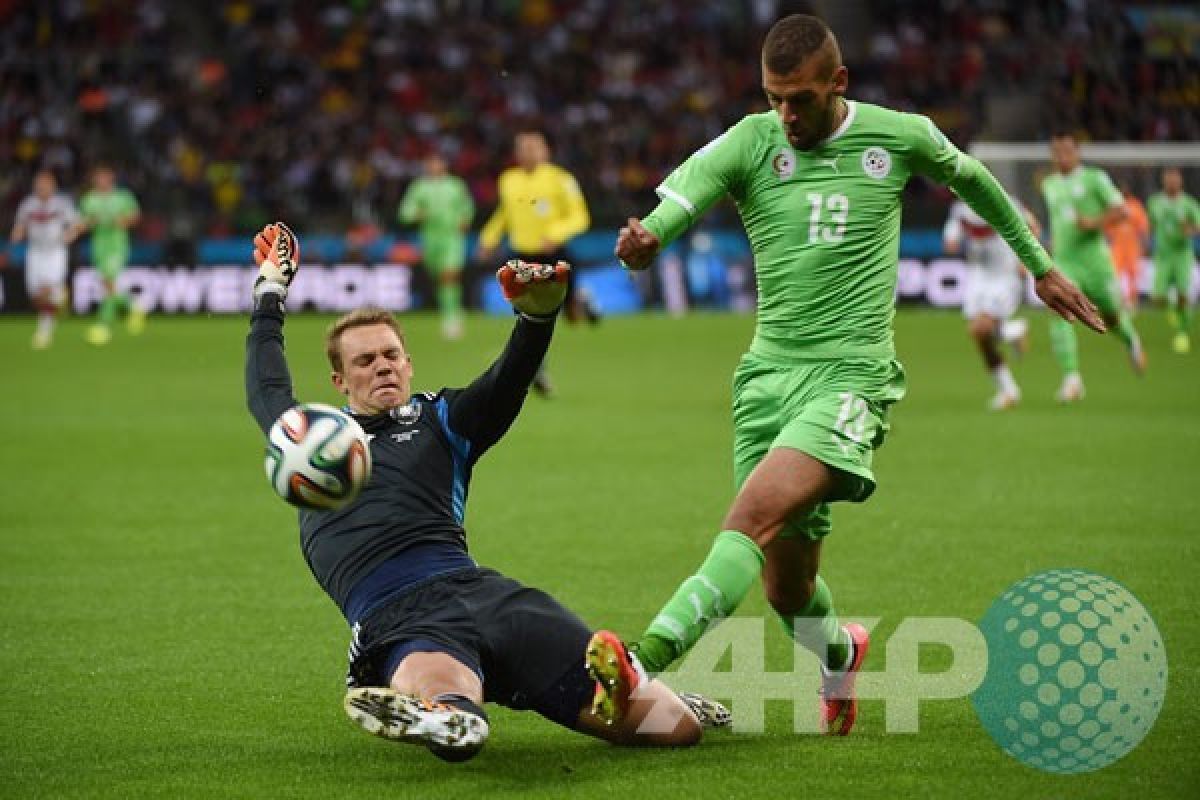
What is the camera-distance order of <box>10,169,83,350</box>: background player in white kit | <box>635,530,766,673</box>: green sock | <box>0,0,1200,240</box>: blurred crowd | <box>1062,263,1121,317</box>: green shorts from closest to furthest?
1. <box>635,530,766,673</box>: green sock
2. <box>1062,263,1121,317</box>: green shorts
3. <box>10,169,83,350</box>: background player in white kit
4. <box>0,0,1200,240</box>: blurred crowd

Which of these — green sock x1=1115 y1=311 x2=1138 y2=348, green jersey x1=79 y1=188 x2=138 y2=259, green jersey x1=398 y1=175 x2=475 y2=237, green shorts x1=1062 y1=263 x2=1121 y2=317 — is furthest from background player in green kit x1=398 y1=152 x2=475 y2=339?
green sock x1=1115 y1=311 x2=1138 y2=348

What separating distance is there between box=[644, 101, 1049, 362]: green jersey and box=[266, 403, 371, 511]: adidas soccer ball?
4.75ft

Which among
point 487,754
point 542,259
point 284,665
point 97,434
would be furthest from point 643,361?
point 487,754

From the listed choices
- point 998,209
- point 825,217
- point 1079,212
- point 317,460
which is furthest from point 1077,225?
point 317,460

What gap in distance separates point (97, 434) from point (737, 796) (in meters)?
12.0

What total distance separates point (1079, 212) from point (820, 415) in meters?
12.6

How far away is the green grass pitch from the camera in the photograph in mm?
5777

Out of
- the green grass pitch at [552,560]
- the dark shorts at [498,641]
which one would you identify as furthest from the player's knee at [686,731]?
the dark shorts at [498,641]

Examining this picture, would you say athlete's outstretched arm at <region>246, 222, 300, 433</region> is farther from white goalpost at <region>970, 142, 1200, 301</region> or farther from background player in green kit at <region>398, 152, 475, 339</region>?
background player in green kit at <region>398, 152, 475, 339</region>

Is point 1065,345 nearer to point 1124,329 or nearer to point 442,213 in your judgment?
point 1124,329

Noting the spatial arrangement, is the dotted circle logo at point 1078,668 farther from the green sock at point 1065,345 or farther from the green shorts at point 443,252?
the green shorts at point 443,252

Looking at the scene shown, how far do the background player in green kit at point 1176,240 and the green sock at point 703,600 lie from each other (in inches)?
768

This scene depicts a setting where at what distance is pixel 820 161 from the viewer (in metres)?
6.21

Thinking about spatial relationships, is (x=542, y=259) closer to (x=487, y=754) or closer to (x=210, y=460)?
(x=210, y=460)
